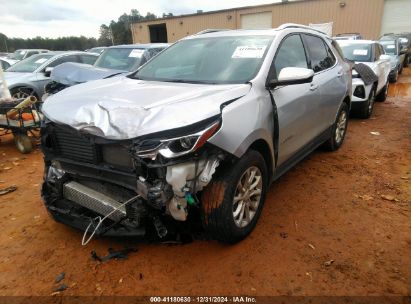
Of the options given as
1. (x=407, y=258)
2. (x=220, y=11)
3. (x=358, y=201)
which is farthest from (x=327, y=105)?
(x=220, y=11)

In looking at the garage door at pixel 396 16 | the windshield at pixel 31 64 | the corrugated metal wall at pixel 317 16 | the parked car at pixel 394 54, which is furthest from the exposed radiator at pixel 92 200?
the garage door at pixel 396 16

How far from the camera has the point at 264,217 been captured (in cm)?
347

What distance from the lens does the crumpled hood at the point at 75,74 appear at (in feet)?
19.9

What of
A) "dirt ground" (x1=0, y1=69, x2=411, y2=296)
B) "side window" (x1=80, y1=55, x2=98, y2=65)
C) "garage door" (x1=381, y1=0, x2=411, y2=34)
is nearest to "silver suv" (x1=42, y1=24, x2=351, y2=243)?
"dirt ground" (x1=0, y1=69, x2=411, y2=296)

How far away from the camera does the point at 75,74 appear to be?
6172mm

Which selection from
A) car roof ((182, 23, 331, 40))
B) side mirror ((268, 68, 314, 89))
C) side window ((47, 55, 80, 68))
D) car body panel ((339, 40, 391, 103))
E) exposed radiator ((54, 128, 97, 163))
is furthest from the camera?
side window ((47, 55, 80, 68))

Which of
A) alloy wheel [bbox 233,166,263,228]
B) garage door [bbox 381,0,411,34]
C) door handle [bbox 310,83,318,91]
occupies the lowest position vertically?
alloy wheel [bbox 233,166,263,228]

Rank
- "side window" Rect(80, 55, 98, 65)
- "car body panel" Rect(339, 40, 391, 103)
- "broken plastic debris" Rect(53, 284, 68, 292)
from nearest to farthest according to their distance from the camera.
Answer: "broken plastic debris" Rect(53, 284, 68, 292)
"car body panel" Rect(339, 40, 391, 103)
"side window" Rect(80, 55, 98, 65)

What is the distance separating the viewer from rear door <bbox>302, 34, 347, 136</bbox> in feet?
13.6

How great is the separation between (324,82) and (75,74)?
4408 millimetres

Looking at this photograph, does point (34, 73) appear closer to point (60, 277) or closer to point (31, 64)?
point (31, 64)

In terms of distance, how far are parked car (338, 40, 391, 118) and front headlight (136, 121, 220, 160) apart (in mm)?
5712

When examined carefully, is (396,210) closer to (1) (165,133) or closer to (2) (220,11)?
(1) (165,133)

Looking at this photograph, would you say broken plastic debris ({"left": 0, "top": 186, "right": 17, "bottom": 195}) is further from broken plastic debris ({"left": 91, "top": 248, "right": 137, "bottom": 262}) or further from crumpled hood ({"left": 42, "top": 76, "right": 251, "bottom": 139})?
broken plastic debris ({"left": 91, "top": 248, "right": 137, "bottom": 262})
